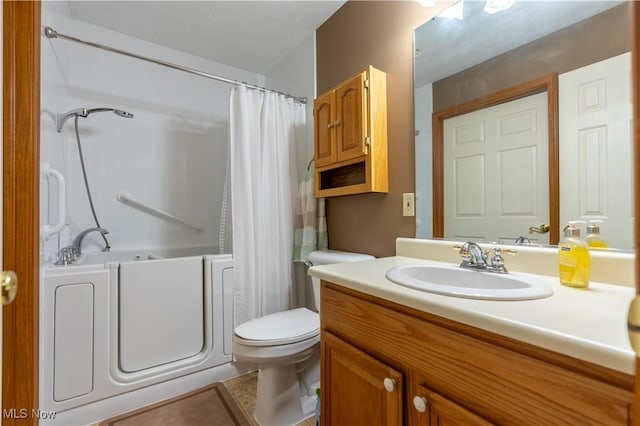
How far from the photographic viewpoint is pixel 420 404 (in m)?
0.67

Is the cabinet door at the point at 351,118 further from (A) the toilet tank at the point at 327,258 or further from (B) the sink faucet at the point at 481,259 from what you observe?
(B) the sink faucet at the point at 481,259

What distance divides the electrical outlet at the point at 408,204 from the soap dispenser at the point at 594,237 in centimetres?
62

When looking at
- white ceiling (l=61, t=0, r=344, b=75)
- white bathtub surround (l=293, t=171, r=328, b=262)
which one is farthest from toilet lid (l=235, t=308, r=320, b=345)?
white ceiling (l=61, t=0, r=344, b=75)

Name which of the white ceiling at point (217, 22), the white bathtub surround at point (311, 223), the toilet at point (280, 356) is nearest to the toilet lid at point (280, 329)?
the toilet at point (280, 356)

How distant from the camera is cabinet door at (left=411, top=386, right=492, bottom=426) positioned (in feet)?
1.93

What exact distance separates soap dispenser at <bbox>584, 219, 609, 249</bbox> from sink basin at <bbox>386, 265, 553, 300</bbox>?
0.19m

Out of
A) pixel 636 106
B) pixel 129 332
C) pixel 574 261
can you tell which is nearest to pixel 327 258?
pixel 574 261

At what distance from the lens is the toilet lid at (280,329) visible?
1.31 m

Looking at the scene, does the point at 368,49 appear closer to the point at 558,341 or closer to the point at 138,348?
the point at 558,341

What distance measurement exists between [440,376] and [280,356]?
844 millimetres

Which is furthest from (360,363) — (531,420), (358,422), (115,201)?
(115,201)

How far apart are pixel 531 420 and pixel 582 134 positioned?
2.75 ft

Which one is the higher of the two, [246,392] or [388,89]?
[388,89]

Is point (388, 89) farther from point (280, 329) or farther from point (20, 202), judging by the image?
point (20, 202)
